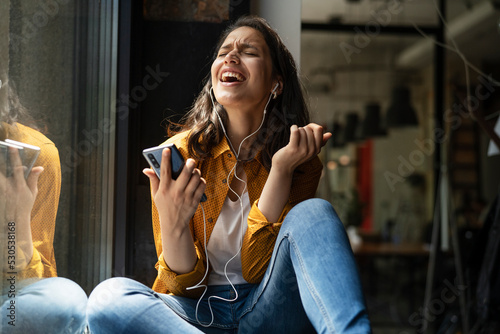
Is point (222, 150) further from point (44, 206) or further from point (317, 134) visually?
point (44, 206)

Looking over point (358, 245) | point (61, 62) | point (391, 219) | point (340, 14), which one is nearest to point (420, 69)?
point (340, 14)

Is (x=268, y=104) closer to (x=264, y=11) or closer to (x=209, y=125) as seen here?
(x=209, y=125)

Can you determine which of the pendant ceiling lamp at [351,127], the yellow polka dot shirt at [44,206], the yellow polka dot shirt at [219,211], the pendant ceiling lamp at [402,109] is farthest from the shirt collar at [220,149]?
the pendant ceiling lamp at [351,127]

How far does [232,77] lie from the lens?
4.57ft

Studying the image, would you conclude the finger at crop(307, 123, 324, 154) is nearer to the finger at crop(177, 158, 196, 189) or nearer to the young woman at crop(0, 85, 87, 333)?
the finger at crop(177, 158, 196, 189)

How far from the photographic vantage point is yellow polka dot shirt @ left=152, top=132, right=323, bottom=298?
1.23 m

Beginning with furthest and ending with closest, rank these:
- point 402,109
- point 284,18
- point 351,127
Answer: point 351,127
point 402,109
point 284,18

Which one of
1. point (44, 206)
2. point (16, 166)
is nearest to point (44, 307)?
point (44, 206)

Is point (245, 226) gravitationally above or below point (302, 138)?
below

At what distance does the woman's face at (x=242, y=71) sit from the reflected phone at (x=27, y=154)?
57 cm

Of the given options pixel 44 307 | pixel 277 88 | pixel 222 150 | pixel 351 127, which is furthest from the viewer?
pixel 351 127

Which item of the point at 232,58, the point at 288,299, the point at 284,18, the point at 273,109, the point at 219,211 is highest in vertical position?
the point at 284,18

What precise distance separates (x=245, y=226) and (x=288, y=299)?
0.26 meters

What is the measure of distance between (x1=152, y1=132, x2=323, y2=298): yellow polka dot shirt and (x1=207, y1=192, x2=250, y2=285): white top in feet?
0.06
